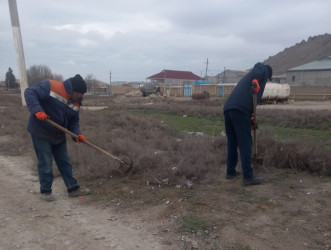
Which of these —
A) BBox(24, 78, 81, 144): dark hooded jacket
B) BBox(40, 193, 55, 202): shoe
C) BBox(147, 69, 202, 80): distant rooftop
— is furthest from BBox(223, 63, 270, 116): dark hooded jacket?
BBox(147, 69, 202, 80): distant rooftop

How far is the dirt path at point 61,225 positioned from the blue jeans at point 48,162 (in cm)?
20

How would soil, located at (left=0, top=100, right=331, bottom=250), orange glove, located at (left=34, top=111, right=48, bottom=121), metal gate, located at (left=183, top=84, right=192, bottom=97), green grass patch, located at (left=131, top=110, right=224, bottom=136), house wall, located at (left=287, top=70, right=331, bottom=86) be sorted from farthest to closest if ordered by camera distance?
house wall, located at (left=287, top=70, right=331, bottom=86), metal gate, located at (left=183, top=84, right=192, bottom=97), green grass patch, located at (left=131, top=110, right=224, bottom=136), orange glove, located at (left=34, top=111, right=48, bottom=121), soil, located at (left=0, top=100, right=331, bottom=250)

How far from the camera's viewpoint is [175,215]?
3385 mm

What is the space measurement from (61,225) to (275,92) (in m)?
22.8

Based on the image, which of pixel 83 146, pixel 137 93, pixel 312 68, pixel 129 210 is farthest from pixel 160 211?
pixel 312 68

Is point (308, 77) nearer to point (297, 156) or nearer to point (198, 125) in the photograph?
point (198, 125)

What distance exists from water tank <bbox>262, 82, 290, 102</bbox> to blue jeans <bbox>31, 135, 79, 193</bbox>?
21.0 m

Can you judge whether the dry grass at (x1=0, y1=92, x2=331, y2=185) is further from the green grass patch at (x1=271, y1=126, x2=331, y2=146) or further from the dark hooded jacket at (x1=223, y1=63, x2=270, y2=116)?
the green grass patch at (x1=271, y1=126, x2=331, y2=146)

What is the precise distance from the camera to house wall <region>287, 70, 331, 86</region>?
42444mm

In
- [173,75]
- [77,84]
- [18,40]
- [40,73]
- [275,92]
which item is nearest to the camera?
[77,84]

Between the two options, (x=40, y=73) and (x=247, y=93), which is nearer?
(x=247, y=93)

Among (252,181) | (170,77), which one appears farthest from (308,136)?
(170,77)

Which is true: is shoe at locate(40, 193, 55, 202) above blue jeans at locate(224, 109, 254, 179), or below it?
below

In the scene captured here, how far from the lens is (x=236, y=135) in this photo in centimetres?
425
